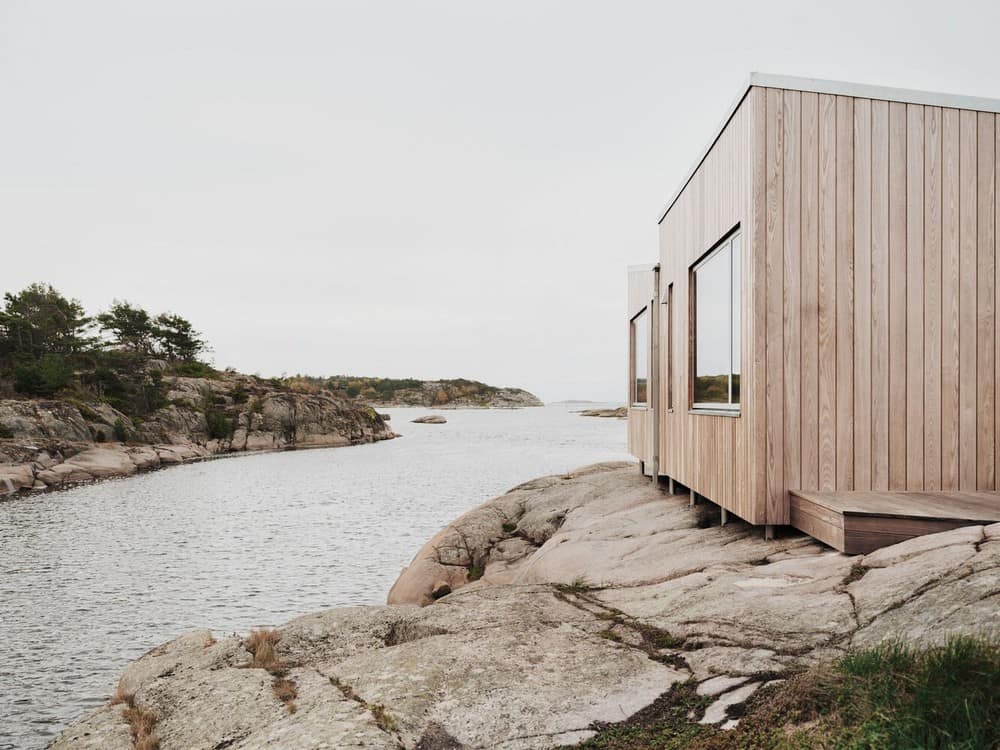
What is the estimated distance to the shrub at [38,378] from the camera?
3575cm

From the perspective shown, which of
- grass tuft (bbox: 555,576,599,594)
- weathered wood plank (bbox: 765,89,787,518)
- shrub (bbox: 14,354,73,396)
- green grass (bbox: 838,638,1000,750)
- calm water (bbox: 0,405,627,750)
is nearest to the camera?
green grass (bbox: 838,638,1000,750)

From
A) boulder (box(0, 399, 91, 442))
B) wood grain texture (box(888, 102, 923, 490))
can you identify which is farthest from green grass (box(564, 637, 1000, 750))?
boulder (box(0, 399, 91, 442))

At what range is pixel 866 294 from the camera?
230 inches

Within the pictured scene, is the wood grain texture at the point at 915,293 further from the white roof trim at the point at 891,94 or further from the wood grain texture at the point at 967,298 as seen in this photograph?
the wood grain texture at the point at 967,298

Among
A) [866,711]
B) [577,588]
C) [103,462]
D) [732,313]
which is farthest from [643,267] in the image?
[103,462]

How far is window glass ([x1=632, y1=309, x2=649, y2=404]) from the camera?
11422mm

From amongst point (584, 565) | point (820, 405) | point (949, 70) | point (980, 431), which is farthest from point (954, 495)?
point (949, 70)

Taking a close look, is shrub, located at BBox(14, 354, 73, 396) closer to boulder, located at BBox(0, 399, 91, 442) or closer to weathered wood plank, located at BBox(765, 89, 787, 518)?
boulder, located at BBox(0, 399, 91, 442)

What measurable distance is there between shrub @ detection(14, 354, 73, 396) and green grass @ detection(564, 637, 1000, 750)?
4226cm

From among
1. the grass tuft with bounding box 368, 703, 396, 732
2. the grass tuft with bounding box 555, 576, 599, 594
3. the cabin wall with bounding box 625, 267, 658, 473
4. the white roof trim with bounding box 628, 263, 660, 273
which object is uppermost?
the white roof trim with bounding box 628, 263, 660, 273

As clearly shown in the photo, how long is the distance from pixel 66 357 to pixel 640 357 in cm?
4393

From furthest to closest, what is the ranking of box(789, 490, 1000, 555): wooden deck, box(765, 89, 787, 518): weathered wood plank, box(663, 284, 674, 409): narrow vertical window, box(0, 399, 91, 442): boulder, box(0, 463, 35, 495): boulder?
box(0, 399, 91, 442): boulder
box(0, 463, 35, 495): boulder
box(663, 284, 674, 409): narrow vertical window
box(765, 89, 787, 518): weathered wood plank
box(789, 490, 1000, 555): wooden deck

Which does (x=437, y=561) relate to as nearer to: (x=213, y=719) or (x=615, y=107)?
(x=213, y=719)

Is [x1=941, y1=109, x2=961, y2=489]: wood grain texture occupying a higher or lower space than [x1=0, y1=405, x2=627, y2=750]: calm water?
higher
